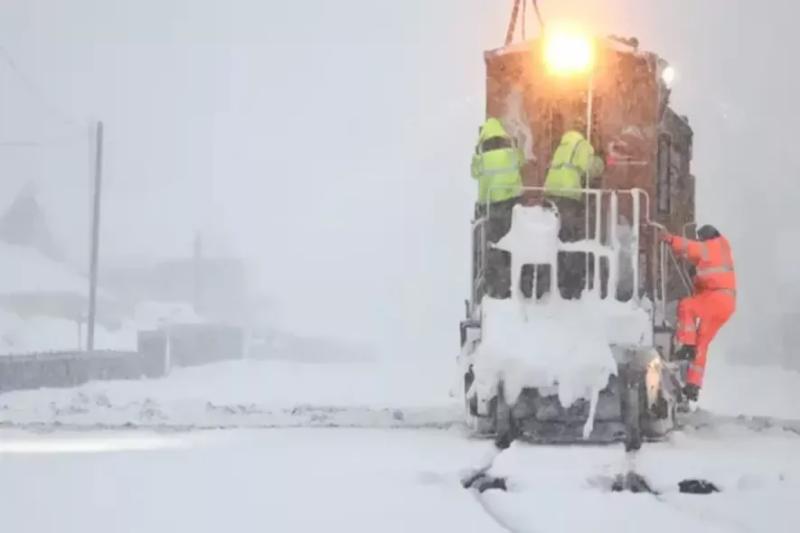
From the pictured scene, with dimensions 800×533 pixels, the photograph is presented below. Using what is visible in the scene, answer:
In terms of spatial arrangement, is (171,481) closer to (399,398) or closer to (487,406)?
(487,406)

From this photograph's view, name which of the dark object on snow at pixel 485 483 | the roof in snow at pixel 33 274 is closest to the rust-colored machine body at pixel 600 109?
the dark object on snow at pixel 485 483

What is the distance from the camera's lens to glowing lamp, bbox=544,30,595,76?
6.95 metres

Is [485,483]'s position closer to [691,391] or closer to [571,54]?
[691,391]

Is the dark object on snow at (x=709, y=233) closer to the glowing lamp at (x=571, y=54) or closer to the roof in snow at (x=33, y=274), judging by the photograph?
the glowing lamp at (x=571, y=54)

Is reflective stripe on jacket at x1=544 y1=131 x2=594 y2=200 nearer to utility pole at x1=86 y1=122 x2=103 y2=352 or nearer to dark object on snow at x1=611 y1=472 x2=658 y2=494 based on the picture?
dark object on snow at x1=611 y1=472 x2=658 y2=494

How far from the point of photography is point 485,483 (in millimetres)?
4652

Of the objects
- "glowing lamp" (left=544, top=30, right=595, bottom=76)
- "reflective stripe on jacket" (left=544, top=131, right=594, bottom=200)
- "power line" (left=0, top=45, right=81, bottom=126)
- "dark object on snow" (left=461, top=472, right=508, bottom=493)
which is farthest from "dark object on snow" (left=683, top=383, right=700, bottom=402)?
"power line" (left=0, top=45, right=81, bottom=126)

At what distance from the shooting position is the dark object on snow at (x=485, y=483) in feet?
15.2

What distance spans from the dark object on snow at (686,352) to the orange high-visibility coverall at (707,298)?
2 cm

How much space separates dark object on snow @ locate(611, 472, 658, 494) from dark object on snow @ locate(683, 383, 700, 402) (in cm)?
215

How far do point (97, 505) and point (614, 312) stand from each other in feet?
9.68

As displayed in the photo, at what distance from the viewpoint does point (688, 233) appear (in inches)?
331

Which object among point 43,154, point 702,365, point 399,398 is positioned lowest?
point 399,398

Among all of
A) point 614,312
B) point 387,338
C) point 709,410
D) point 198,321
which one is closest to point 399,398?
point 709,410
